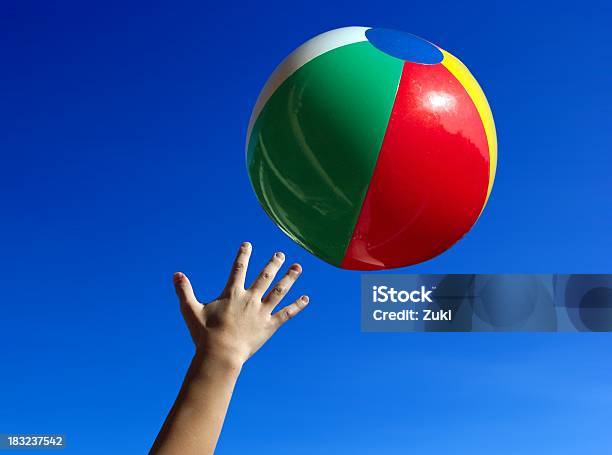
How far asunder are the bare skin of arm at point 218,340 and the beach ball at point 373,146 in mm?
1075

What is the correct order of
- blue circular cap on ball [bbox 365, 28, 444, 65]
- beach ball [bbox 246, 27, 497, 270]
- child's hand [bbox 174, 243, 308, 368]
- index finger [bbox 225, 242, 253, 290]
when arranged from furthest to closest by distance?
1. blue circular cap on ball [bbox 365, 28, 444, 65]
2. beach ball [bbox 246, 27, 497, 270]
3. index finger [bbox 225, 242, 253, 290]
4. child's hand [bbox 174, 243, 308, 368]

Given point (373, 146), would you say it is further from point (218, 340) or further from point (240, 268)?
point (218, 340)

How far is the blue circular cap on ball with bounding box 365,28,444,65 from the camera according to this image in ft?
11.8

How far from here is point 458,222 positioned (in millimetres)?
3643

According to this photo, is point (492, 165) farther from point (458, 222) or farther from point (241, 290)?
point (241, 290)

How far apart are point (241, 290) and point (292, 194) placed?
1.41 metres

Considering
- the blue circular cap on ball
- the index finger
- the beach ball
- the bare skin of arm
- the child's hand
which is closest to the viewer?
the bare skin of arm

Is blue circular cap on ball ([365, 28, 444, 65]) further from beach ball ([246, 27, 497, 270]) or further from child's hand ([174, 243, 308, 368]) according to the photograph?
child's hand ([174, 243, 308, 368])

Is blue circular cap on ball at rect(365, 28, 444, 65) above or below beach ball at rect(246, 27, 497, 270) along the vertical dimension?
above

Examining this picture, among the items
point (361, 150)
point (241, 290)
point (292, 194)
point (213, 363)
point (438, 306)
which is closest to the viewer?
point (213, 363)

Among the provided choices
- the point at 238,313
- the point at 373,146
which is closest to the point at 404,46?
the point at 373,146

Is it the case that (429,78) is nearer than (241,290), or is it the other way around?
(241,290)

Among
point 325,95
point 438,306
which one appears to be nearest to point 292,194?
point 325,95

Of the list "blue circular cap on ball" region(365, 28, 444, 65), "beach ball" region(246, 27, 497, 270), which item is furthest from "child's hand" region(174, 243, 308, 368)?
"blue circular cap on ball" region(365, 28, 444, 65)
